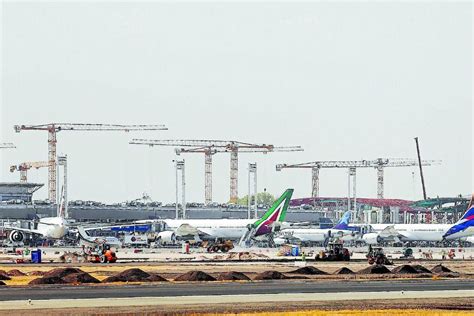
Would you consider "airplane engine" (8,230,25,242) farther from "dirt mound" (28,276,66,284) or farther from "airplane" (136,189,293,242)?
"dirt mound" (28,276,66,284)

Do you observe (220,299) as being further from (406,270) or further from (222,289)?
(406,270)

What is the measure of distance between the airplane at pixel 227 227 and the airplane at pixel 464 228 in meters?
29.2

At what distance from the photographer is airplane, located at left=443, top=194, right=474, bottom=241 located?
18850cm

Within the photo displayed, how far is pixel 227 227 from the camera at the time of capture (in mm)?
184000

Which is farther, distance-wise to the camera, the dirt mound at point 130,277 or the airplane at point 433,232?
the airplane at point 433,232

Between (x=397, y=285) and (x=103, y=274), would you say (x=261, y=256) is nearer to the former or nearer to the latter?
(x=103, y=274)

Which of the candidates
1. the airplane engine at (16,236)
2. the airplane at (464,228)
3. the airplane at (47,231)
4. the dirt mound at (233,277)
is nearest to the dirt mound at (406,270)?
the dirt mound at (233,277)

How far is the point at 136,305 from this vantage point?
192 feet

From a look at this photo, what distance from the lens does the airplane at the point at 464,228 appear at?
18850cm

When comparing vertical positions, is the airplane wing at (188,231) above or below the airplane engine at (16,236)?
above

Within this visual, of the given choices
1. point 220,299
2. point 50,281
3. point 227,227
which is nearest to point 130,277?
point 50,281

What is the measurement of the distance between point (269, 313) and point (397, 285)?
80.2ft

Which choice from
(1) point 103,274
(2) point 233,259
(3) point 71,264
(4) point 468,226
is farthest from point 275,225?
(1) point 103,274

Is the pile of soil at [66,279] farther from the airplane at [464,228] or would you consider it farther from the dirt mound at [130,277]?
the airplane at [464,228]
